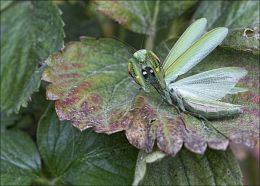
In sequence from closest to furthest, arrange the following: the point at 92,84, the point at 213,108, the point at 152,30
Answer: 1. the point at 213,108
2. the point at 92,84
3. the point at 152,30

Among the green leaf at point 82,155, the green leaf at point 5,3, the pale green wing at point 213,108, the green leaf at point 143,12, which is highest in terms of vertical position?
the pale green wing at point 213,108

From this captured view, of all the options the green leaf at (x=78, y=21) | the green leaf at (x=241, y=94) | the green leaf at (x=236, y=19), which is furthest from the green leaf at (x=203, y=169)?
the green leaf at (x=78, y=21)

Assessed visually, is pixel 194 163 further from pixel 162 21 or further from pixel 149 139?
pixel 162 21

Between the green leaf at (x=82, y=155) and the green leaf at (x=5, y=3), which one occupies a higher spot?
the green leaf at (x=5, y=3)

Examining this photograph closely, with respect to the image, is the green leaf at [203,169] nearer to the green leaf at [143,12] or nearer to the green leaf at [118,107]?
the green leaf at [118,107]

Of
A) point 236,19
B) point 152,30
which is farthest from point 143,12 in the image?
point 236,19

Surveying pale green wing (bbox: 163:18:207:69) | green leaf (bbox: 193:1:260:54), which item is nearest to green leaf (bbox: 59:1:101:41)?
green leaf (bbox: 193:1:260:54)

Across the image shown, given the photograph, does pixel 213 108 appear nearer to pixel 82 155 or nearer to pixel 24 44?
pixel 82 155
